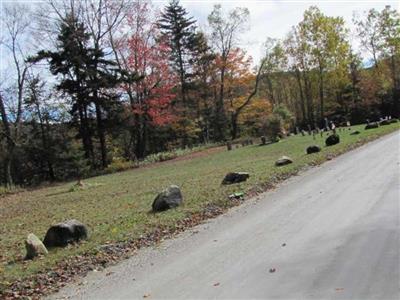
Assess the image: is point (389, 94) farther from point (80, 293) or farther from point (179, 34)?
point (80, 293)

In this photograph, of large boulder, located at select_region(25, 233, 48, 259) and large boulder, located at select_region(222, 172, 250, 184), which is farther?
large boulder, located at select_region(222, 172, 250, 184)

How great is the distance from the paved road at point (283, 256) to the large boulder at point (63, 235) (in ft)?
6.61

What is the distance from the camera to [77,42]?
3866 centimetres

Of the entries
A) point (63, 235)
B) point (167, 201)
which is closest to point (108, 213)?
point (167, 201)

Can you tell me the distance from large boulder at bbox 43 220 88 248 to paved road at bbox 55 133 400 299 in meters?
2.01

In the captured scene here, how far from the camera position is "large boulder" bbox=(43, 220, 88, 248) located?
10.1m

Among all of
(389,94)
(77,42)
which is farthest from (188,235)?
(389,94)

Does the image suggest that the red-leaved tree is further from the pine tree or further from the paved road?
the paved road

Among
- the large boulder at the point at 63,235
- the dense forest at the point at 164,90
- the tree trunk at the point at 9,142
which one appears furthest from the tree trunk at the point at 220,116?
the large boulder at the point at 63,235

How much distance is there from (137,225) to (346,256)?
5843 millimetres

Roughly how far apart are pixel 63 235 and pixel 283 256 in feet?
17.1

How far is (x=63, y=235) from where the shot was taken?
10203mm

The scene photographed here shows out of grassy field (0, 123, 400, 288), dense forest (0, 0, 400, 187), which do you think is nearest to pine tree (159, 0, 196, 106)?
dense forest (0, 0, 400, 187)

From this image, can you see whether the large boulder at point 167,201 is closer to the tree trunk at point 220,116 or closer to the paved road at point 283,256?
the paved road at point 283,256
